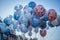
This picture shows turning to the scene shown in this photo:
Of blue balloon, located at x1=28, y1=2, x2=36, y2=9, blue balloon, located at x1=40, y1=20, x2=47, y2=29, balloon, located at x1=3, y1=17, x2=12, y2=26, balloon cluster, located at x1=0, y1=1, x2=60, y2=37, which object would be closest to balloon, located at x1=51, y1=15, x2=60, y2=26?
balloon cluster, located at x1=0, y1=1, x2=60, y2=37

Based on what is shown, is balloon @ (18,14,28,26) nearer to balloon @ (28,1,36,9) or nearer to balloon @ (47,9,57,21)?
balloon @ (28,1,36,9)

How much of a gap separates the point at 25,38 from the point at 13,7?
0.48 metres

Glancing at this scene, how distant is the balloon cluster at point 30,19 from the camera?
172 cm

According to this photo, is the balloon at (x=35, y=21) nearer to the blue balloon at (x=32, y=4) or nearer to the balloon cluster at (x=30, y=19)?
the balloon cluster at (x=30, y=19)

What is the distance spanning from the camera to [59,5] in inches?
68.5

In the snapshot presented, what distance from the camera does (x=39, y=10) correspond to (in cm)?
173

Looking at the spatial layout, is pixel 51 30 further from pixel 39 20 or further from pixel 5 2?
pixel 5 2

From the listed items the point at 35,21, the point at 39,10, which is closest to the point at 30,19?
the point at 35,21

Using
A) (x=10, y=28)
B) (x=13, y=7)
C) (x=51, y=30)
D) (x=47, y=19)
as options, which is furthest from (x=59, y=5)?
(x=10, y=28)

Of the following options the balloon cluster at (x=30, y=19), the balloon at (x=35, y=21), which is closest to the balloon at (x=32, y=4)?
the balloon cluster at (x=30, y=19)

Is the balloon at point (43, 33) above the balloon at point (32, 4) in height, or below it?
below

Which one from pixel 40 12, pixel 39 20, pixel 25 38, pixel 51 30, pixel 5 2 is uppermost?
pixel 5 2

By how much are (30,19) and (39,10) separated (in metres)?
0.18

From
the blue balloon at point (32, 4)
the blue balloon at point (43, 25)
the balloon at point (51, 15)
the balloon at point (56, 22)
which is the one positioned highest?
the blue balloon at point (32, 4)
